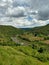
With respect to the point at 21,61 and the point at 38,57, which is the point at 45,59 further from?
the point at 21,61

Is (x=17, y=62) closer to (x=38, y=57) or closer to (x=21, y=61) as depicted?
(x=21, y=61)

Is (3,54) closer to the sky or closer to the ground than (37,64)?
closer to the sky

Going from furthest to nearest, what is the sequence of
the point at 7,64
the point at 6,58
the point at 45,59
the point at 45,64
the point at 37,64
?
the point at 45,59, the point at 45,64, the point at 37,64, the point at 6,58, the point at 7,64

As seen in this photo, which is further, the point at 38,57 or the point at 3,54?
the point at 38,57

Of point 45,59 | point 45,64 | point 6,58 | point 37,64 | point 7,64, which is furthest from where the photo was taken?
point 45,59

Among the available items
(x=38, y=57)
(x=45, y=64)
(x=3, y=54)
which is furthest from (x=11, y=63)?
(x=38, y=57)

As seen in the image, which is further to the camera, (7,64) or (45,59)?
(45,59)

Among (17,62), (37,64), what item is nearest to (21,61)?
(17,62)

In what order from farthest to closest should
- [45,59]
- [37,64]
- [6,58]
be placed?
[45,59] < [37,64] < [6,58]

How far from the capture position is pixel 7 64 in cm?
4934

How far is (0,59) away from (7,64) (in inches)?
111

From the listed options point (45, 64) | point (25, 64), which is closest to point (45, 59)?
point (45, 64)

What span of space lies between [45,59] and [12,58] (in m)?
18.0

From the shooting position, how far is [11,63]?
5072 centimetres
